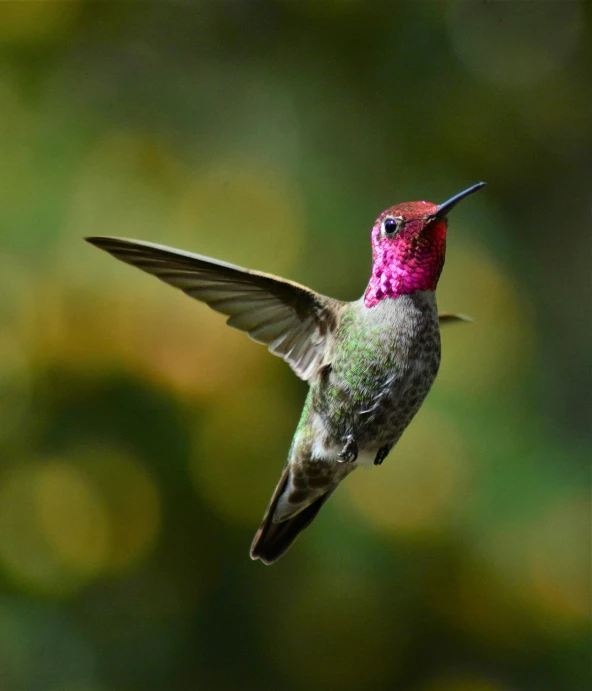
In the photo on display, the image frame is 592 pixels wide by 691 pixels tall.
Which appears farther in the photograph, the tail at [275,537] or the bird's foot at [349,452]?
the tail at [275,537]

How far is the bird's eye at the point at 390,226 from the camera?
0.97 meters

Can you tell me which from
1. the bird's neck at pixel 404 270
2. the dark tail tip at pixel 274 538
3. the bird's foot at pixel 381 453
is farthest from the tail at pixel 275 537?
the bird's neck at pixel 404 270

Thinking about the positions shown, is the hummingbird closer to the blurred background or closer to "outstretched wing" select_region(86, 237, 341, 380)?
"outstretched wing" select_region(86, 237, 341, 380)

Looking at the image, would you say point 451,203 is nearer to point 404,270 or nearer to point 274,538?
point 404,270

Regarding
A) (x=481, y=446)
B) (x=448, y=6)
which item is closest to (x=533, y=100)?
(x=448, y=6)

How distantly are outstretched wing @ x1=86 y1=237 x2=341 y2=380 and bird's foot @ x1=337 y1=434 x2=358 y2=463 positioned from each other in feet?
0.55

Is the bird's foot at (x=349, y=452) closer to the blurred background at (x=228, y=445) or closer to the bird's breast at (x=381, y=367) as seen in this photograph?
the bird's breast at (x=381, y=367)

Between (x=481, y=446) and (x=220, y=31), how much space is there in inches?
66.0

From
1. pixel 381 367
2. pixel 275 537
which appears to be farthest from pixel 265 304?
pixel 275 537

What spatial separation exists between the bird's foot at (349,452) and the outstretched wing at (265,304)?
0.55 feet

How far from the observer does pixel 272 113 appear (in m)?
2.83

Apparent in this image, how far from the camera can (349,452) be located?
111 centimetres

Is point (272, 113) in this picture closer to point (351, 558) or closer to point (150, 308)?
point (150, 308)

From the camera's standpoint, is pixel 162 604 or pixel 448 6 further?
pixel 448 6
